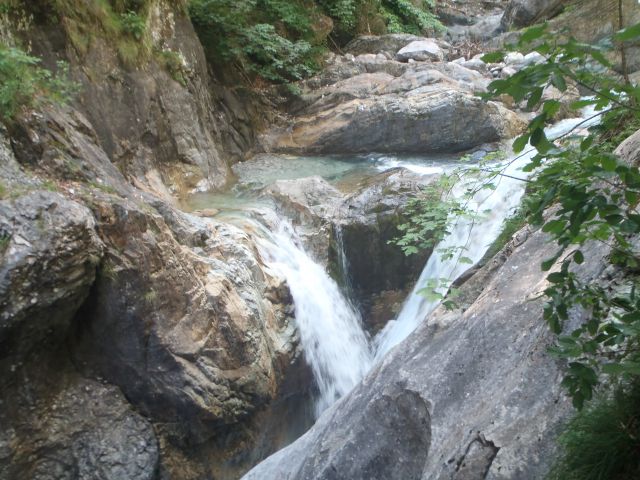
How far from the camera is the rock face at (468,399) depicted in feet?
7.59

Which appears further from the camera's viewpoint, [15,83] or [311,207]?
[311,207]

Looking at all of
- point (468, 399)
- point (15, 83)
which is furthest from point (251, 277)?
point (468, 399)

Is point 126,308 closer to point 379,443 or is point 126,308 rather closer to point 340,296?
point 379,443

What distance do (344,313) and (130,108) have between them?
4.16 meters

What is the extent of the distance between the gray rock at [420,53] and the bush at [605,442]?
39.0ft

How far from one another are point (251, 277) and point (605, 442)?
444 cm

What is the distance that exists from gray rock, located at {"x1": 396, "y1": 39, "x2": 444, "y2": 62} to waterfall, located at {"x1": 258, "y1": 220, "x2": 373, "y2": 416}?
7031mm

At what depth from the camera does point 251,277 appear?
5.91m

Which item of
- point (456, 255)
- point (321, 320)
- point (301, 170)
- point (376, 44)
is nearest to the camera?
point (321, 320)

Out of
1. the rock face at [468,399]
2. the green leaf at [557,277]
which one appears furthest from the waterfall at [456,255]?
the green leaf at [557,277]

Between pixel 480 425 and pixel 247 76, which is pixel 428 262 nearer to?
pixel 480 425

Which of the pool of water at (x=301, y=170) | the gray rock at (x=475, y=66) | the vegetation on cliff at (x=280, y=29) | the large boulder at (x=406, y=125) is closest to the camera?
the pool of water at (x=301, y=170)

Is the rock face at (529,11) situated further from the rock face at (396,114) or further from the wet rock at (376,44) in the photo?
the rock face at (396,114)

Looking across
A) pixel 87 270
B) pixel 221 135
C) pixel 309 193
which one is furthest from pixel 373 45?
pixel 87 270
